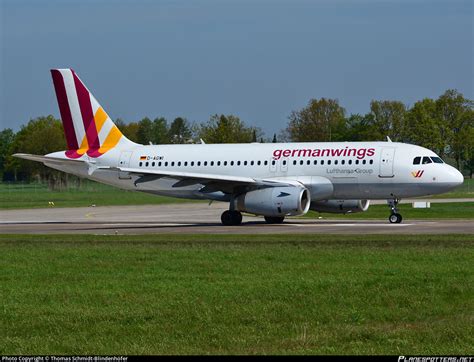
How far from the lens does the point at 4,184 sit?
11269cm

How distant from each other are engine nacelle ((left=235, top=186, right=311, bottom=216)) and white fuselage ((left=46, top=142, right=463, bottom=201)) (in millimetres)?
1490

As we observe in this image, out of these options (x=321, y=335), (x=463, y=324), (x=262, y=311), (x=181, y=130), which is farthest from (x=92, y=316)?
(x=181, y=130)

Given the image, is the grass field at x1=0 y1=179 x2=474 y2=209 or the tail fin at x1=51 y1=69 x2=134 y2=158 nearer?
the tail fin at x1=51 y1=69 x2=134 y2=158

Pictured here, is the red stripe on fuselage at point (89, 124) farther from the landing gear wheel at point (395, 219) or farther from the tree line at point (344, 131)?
the tree line at point (344, 131)

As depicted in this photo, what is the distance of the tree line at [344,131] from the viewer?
339 feet

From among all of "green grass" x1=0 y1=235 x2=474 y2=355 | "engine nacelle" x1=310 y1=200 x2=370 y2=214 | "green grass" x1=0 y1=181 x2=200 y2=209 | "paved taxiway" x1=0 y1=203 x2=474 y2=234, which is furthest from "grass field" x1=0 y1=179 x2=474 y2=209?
"green grass" x1=0 y1=235 x2=474 y2=355

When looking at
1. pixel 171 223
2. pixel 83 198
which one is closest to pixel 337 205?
pixel 171 223

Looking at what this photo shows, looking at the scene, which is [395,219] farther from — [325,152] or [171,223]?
[171,223]

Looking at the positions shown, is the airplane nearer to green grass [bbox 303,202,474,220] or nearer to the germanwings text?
the germanwings text

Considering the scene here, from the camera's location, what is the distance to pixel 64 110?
4897 cm

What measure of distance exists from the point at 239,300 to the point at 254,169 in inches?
1099

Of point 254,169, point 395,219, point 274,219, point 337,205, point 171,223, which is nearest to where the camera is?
point 395,219

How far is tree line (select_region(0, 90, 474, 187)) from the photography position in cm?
10327

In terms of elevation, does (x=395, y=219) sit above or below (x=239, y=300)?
above
